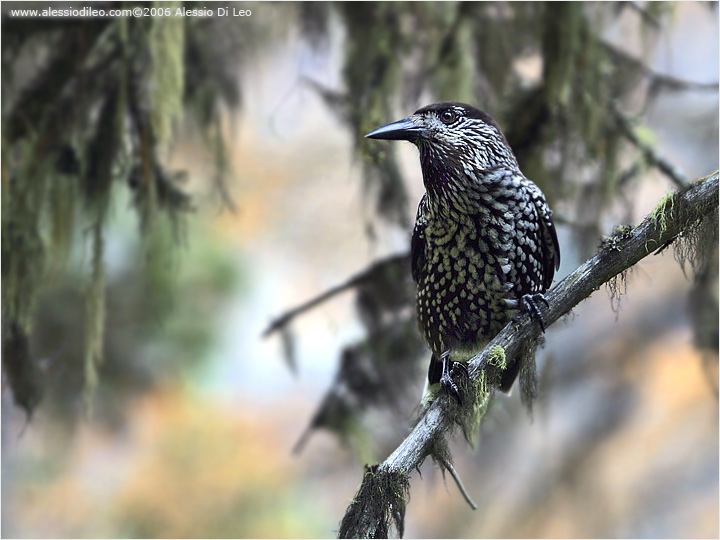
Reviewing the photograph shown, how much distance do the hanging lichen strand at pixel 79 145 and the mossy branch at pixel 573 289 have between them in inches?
79.1

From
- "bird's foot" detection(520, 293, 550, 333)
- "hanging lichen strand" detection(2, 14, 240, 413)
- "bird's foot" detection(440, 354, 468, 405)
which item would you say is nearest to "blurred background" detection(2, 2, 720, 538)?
"hanging lichen strand" detection(2, 14, 240, 413)

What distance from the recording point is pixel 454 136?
236 centimetres

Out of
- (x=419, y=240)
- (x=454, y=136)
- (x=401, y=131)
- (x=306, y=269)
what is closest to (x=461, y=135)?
(x=454, y=136)

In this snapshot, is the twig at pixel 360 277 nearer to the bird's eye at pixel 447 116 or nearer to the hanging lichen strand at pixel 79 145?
the hanging lichen strand at pixel 79 145

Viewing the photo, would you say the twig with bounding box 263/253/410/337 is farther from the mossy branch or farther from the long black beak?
the mossy branch

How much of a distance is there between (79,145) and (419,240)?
1898 millimetres

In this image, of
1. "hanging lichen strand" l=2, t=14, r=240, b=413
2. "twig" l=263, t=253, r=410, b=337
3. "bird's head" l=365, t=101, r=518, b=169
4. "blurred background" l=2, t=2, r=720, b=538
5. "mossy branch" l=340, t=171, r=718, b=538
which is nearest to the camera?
"mossy branch" l=340, t=171, r=718, b=538

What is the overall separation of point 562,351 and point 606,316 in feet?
2.27

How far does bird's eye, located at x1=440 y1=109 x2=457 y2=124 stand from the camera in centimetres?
238

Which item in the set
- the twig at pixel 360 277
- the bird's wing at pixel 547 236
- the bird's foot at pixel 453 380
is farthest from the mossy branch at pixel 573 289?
the twig at pixel 360 277

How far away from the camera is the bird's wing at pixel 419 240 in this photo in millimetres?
Result: 2557

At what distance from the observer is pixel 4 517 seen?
696cm

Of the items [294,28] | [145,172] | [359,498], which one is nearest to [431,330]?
[359,498]

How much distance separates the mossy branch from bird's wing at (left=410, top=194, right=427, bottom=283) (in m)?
0.64
